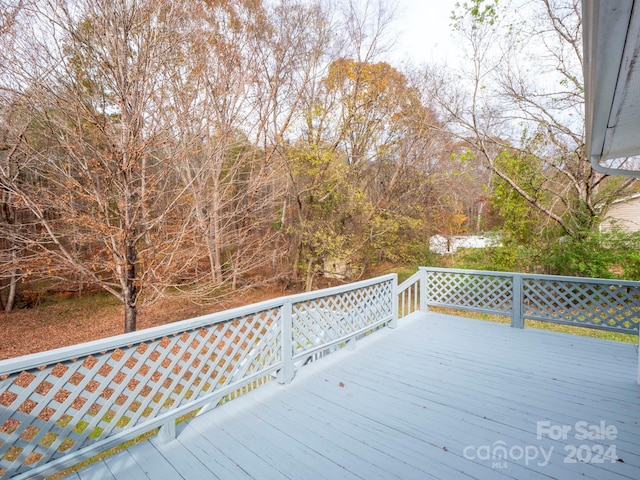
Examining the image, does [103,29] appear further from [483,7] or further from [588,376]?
[483,7]

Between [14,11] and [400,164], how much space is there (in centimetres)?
882

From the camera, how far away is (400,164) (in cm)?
998

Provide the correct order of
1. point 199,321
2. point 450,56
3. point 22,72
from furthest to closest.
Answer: point 450,56, point 22,72, point 199,321

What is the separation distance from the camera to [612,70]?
133 centimetres

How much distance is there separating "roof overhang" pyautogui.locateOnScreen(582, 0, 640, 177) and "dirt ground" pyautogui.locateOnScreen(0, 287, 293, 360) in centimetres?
563

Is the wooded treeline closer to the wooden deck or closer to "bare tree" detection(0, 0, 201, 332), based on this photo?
"bare tree" detection(0, 0, 201, 332)

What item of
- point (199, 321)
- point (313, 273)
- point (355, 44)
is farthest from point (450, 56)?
point (199, 321)

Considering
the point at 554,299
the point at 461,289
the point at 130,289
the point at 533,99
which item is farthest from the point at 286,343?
the point at 533,99

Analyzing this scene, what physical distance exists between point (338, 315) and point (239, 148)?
4.63 m

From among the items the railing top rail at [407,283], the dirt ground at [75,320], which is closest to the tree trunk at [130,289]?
the dirt ground at [75,320]

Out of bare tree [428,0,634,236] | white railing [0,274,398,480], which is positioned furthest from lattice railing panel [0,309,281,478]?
bare tree [428,0,634,236]

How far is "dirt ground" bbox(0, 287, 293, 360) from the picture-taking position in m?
6.75

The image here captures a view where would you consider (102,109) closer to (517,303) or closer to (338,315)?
(338,315)

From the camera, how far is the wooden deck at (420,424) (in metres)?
2.02
